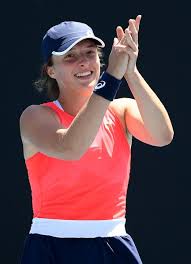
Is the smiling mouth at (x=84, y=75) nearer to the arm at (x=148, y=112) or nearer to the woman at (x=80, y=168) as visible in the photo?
the woman at (x=80, y=168)

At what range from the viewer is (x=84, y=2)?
4.25m

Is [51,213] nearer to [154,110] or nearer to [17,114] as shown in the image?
[154,110]

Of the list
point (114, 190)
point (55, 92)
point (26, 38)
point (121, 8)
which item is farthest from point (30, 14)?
point (114, 190)

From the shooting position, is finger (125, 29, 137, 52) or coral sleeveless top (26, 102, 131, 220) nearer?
finger (125, 29, 137, 52)

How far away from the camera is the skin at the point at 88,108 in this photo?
234 centimetres

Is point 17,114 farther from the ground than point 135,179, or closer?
farther from the ground

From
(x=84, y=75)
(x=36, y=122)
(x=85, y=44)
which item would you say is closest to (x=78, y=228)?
(x=36, y=122)

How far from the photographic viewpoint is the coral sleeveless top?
268 centimetres

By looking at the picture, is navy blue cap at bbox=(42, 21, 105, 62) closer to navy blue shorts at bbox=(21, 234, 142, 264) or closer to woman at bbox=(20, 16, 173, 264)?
woman at bbox=(20, 16, 173, 264)

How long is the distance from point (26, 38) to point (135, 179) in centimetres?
97

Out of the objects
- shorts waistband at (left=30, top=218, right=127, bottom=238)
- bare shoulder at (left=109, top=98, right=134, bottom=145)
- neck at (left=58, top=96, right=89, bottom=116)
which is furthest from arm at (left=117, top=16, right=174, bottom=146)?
shorts waistband at (left=30, top=218, right=127, bottom=238)

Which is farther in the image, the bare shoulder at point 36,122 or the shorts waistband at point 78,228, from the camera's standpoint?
the shorts waistband at point 78,228

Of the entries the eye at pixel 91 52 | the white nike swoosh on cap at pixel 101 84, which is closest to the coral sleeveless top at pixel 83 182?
the eye at pixel 91 52

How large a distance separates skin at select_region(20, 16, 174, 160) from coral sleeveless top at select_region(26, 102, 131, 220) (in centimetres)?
8
